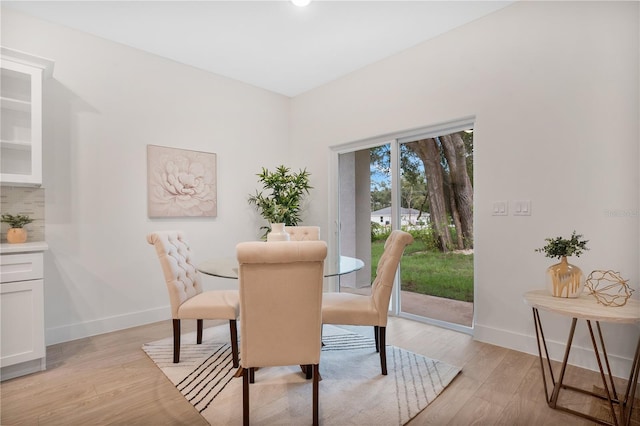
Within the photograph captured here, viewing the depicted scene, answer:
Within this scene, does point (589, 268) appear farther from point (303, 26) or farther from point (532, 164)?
point (303, 26)

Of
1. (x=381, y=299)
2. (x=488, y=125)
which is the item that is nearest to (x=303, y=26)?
(x=488, y=125)

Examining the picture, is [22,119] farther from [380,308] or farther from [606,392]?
[606,392]

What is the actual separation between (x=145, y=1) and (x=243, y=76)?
4.83 ft

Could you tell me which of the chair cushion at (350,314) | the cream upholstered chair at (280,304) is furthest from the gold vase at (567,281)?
the cream upholstered chair at (280,304)

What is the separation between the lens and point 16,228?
2500mm

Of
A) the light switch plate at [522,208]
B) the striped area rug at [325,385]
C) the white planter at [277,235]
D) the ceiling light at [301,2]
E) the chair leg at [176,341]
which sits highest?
the ceiling light at [301,2]

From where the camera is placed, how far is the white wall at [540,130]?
215 centimetres

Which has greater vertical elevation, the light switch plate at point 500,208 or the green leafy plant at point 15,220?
the light switch plate at point 500,208

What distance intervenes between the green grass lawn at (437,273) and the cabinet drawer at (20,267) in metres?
3.04

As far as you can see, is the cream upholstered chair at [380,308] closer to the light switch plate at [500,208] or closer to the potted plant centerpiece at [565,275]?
the potted plant centerpiece at [565,275]

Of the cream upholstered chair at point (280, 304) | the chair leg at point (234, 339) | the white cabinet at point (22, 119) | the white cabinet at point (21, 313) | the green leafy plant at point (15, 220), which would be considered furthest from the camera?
the green leafy plant at point (15, 220)

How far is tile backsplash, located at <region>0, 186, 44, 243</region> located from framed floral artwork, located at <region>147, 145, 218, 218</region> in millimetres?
871

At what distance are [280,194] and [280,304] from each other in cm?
260

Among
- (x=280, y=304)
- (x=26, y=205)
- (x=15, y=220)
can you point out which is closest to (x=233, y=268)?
(x=280, y=304)
